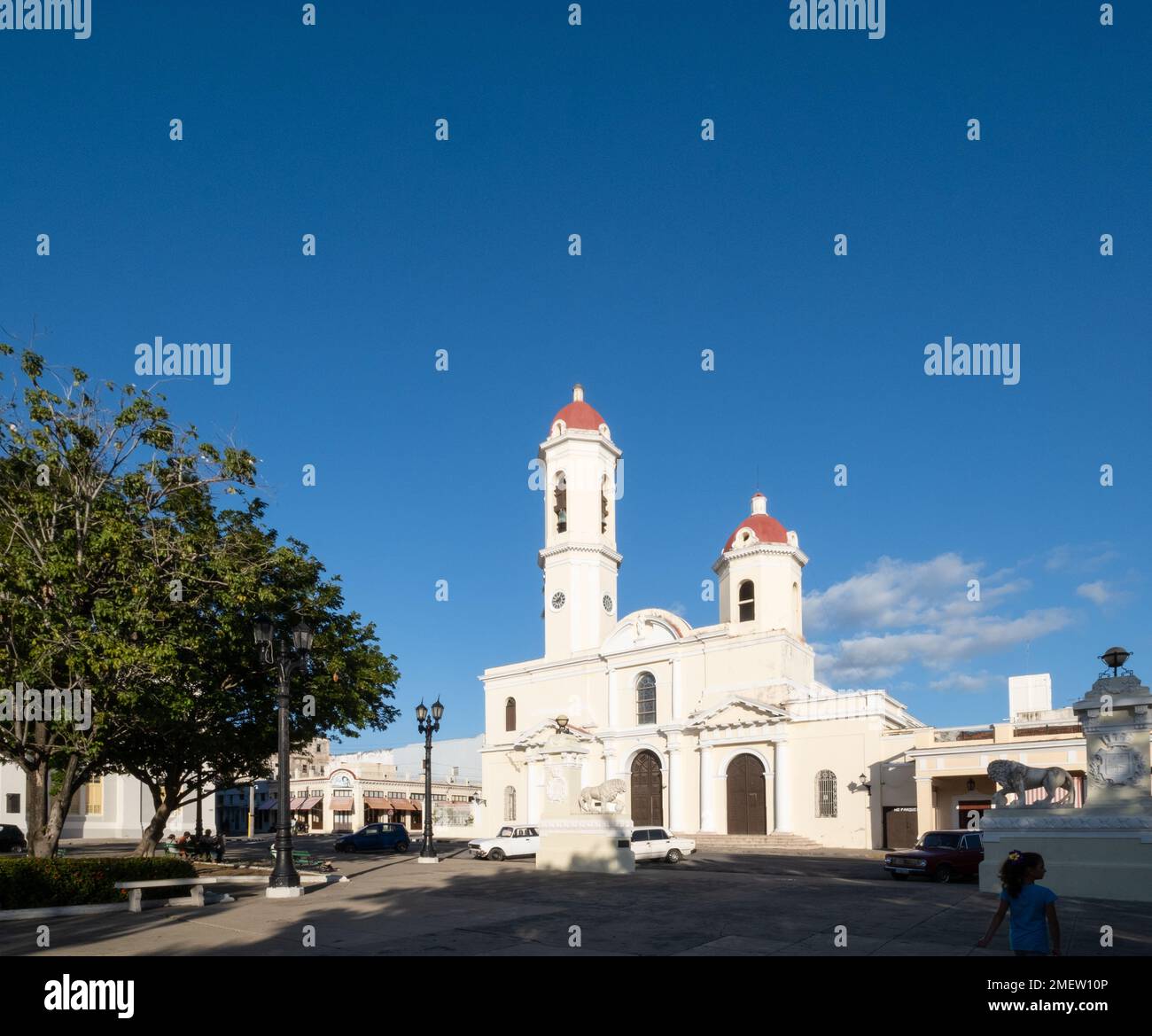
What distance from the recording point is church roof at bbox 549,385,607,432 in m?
51.8

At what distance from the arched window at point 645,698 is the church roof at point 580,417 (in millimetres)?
13346

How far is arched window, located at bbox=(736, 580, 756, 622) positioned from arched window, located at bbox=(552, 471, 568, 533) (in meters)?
10.3

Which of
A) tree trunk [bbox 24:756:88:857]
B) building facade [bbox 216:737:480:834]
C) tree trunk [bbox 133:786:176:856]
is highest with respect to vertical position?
tree trunk [bbox 24:756:88:857]

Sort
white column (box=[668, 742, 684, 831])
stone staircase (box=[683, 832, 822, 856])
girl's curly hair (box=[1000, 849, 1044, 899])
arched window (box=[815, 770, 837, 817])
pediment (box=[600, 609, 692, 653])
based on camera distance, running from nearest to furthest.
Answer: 1. girl's curly hair (box=[1000, 849, 1044, 899])
2. stone staircase (box=[683, 832, 822, 856])
3. arched window (box=[815, 770, 837, 817])
4. white column (box=[668, 742, 684, 831])
5. pediment (box=[600, 609, 692, 653])

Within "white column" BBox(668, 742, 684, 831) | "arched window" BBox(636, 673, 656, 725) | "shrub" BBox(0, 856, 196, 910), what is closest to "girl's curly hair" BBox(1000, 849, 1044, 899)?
"shrub" BBox(0, 856, 196, 910)

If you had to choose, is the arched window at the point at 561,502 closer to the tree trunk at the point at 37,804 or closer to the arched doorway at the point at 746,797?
the arched doorway at the point at 746,797

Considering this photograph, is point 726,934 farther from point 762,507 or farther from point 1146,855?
point 762,507

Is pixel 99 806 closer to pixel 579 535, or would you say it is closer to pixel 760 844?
pixel 579 535

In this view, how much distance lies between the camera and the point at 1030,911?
274 inches

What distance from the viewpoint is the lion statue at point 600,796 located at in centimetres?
2441

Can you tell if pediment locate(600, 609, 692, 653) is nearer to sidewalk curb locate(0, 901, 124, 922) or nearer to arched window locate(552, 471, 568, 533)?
arched window locate(552, 471, 568, 533)

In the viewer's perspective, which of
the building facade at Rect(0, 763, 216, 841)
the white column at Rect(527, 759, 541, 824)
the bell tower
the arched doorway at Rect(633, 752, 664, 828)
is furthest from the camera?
the bell tower

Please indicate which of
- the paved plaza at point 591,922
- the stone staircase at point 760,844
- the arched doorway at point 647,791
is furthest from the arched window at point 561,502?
the paved plaza at point 591,922
